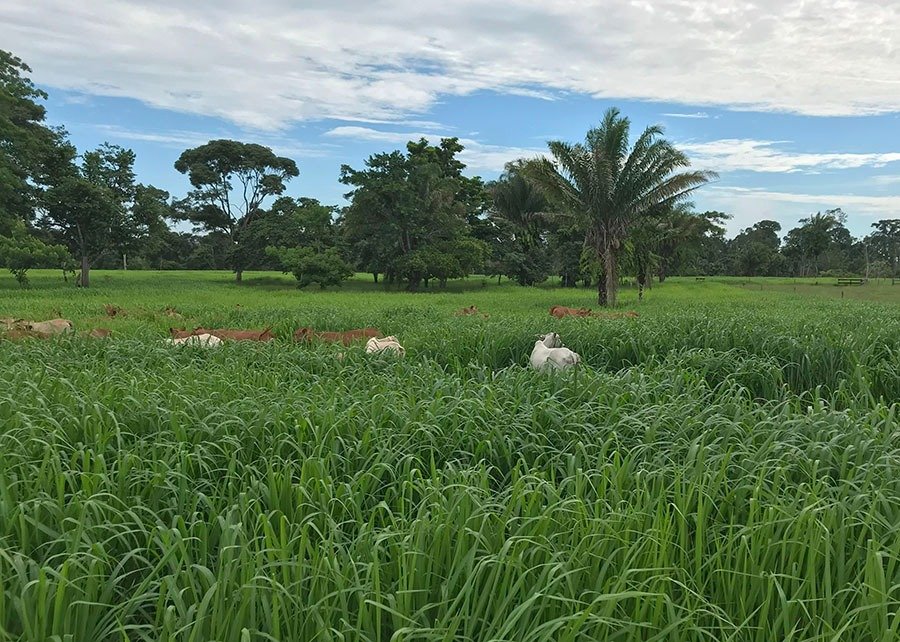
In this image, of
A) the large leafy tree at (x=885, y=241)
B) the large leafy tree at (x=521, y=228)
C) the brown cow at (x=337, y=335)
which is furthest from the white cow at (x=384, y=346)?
the large leafy tree at (x=885, y=241)

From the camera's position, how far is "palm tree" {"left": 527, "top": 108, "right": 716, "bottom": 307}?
19.0m

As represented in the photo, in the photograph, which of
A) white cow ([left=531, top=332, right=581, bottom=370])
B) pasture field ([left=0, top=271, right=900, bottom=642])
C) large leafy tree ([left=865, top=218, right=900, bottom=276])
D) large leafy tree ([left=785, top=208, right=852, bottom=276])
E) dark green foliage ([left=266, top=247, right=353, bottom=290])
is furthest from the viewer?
large leafy tree ([left=865, top=218, right=900, bottom=276])

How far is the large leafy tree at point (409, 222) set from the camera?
2930 cm

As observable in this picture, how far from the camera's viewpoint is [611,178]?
62.4 feet

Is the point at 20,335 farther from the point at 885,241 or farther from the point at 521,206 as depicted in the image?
the point at 885,241

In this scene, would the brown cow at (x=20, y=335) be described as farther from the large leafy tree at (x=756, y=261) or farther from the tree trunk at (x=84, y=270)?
the large leafy tree at (x=756, y=261)

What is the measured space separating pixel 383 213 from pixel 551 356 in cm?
2478

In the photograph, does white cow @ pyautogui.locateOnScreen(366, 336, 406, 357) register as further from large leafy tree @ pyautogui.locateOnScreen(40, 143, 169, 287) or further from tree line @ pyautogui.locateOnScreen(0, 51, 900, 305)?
large leafy tree @ pyautogui.locateOnScreen(40, 143, 169, 287)

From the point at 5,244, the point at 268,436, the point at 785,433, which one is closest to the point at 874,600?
the point at 785,433

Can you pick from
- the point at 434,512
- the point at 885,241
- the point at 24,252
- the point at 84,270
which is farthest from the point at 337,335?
the point at 885,241

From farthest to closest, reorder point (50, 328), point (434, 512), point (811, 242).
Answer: point (811, 242) → point (50, 328) → point (434, 512)

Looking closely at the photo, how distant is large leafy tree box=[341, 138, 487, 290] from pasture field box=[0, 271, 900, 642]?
2453 centimetres

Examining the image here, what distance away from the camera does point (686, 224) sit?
36.7 m

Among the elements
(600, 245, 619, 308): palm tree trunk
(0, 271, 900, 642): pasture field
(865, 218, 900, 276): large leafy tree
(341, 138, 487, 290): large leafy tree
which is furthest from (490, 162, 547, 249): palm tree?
(865, 218, 900, 276): large leafy tree
